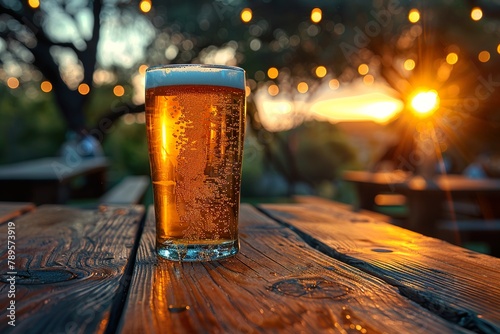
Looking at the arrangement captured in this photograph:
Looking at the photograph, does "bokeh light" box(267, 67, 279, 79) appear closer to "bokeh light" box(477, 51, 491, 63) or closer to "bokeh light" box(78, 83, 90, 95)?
"bokeh light" box(78, 83, 90, 95)

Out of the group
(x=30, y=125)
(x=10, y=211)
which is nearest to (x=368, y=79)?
(x=10, y=211)

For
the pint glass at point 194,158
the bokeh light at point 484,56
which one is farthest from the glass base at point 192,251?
the bokeh light at point 484,56

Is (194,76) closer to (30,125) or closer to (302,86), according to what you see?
(302,86)

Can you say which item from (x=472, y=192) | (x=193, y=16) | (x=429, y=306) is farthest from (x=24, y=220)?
(x=193, y=16)

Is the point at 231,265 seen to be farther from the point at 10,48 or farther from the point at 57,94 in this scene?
the point at 10,48

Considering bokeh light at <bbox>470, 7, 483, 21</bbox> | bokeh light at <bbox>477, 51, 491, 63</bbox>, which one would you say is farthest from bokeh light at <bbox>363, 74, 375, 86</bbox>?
bokeh light at <bbox>470, 7, 483, 21</bbox>
